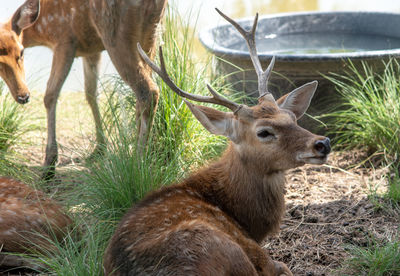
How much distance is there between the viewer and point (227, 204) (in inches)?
154

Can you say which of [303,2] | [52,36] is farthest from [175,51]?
[303,2]

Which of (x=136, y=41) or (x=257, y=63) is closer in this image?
(x=257, y=63)

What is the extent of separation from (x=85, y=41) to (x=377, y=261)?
357 centimetres

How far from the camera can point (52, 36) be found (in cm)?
588

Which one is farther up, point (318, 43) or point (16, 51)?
point (16, 51)

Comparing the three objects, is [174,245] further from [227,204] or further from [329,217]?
[329,217]

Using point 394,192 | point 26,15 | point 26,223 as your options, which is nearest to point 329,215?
point 394,192

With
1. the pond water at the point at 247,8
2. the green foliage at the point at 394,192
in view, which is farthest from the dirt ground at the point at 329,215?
the pond water at the point at 247,8

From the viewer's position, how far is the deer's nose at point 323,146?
11.4ft

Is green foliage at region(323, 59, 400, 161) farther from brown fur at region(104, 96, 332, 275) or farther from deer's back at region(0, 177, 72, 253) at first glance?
deer's back at region(0, 177, 72, 253)

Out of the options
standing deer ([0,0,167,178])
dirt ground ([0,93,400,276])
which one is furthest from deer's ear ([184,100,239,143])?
dirt ground ([0,93,400,276])

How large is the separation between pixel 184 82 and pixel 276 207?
1819 millimetres

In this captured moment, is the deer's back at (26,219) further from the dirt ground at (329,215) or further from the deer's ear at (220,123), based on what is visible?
the deer's ear at (220,123)

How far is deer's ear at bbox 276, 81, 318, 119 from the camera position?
13.8 feet
